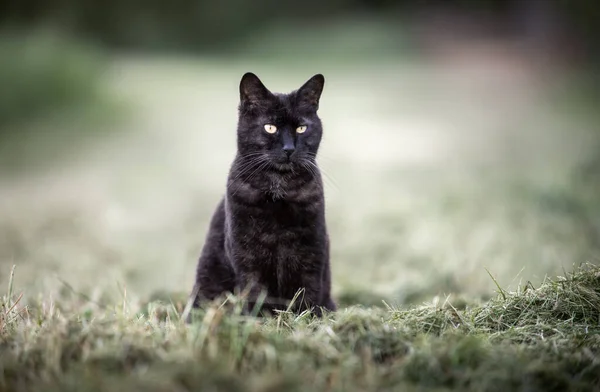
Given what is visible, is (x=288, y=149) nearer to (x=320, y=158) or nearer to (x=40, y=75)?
(x=320, y=158)

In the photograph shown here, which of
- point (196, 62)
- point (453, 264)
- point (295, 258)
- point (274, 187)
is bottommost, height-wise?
point (453, 264)

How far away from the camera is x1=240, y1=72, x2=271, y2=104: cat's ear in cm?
325

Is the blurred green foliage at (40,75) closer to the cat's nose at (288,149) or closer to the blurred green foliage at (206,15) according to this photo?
the blurred green foliage at (206,15)

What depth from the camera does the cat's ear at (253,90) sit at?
10.7ft

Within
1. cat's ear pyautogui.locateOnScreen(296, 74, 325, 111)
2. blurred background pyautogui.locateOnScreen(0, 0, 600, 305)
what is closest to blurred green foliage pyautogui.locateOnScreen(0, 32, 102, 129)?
blurred background pyautogui.locateOnScreen(0, 0, 600, 305)

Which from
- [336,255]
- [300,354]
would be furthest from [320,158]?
[300,354]

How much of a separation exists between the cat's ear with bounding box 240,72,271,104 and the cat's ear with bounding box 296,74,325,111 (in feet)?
0.57

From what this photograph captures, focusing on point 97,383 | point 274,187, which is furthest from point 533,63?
point 97,383

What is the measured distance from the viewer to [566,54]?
1179 centimetres

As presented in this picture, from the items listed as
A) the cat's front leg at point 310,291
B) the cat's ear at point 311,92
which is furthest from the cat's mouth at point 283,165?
the cat's front leg at point 310,291

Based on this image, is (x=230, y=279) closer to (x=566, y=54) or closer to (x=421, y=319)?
(x=421, y=319)

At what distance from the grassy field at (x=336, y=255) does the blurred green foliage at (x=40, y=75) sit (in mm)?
Result: 483

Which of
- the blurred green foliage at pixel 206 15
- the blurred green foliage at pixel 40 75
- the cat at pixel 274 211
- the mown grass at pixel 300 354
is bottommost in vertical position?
the mown grass at pixel 300 354

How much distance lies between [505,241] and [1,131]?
6.75 metres
